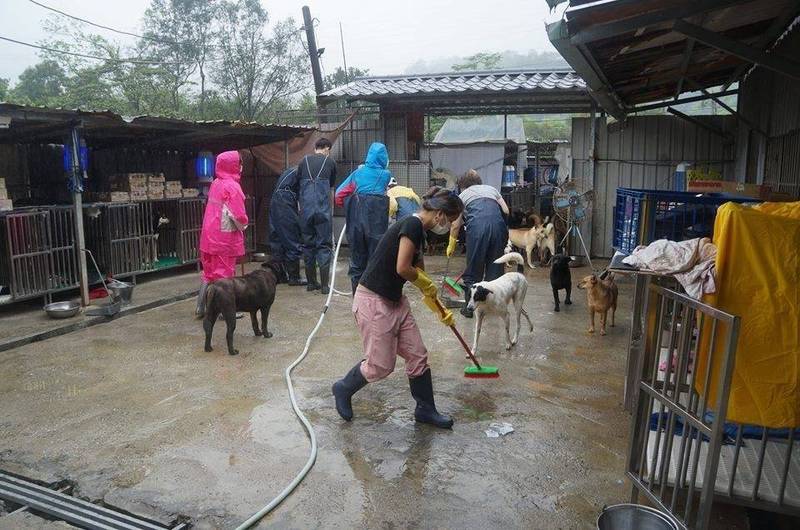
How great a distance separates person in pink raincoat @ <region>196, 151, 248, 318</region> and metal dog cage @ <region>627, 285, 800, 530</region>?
4813 mm

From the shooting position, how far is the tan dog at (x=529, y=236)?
10258mm

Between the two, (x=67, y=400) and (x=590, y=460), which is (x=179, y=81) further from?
(x=590, y=460)

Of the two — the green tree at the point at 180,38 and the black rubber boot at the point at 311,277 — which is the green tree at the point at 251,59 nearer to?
the green tree at the point at 180,38

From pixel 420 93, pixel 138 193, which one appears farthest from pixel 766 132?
pixel 138 193

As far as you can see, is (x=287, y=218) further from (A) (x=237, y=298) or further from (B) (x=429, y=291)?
(B) (x=429, y=291)

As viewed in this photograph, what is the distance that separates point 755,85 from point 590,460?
688cm

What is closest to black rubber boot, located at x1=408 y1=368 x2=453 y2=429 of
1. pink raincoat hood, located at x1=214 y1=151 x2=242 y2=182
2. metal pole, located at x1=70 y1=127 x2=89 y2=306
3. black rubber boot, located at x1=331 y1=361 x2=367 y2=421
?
black rubber boot, located at x1=331 y1=361 x2=367 y2=421

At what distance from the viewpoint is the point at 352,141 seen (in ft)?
40.2

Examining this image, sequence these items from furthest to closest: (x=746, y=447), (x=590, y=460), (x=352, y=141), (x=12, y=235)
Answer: (x=352, y=141)
(x=12, y=235)
(x=590, y=460)
(x=746, y=447)

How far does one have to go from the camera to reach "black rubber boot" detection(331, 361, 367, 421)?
4125 mm

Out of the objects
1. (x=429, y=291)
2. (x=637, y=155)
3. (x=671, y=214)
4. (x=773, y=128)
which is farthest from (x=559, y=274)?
(x=637, y=155)

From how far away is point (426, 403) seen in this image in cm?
413

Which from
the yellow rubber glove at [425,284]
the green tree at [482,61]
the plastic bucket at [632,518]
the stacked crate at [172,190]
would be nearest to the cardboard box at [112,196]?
the stacked crate at [172,190]

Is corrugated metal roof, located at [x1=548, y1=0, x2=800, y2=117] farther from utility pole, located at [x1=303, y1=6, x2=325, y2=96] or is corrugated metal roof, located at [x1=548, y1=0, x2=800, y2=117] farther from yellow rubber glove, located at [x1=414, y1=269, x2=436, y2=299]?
utility pole, located at [x1=303, y1=6, x2=325, y2=96]
